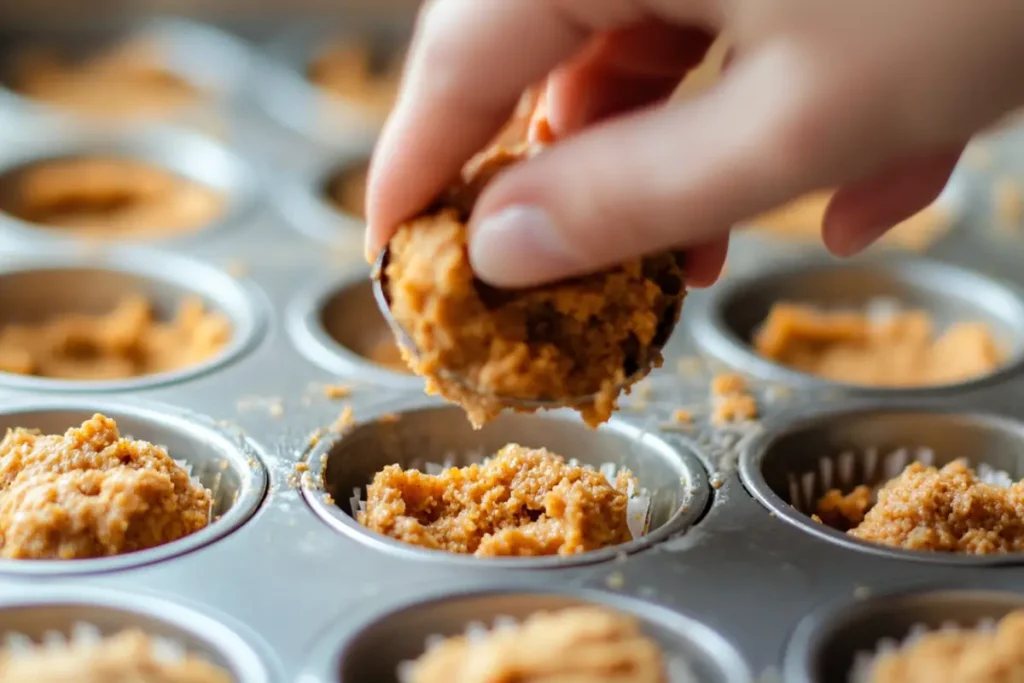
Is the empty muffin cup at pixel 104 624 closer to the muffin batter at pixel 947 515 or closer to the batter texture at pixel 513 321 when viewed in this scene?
the batter texture at pixel 513 321

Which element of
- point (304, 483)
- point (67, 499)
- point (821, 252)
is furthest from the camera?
point (821, 252)

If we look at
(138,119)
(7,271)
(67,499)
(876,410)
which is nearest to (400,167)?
(67,499)

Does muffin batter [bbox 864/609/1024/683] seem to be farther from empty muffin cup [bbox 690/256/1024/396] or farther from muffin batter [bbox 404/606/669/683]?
empty muffin cup [bbox 690/256/1024/396]

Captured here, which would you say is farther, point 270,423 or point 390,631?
point 270,423

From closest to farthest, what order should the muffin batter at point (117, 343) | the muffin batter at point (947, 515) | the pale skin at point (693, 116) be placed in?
the pale skin at point (693, 116) < the muffin batter at point (947, 515) < the muffin batter at point (117, 343)

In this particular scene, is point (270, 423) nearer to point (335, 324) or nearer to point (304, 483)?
point (304, 483)

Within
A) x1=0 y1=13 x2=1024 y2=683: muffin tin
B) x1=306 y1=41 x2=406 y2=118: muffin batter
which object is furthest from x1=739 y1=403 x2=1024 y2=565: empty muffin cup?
x1=306 y1=41 x2=406 y2=118: muffin batter

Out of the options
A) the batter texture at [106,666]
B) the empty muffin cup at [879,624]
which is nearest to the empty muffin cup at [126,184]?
the batter texture at [106,666]
